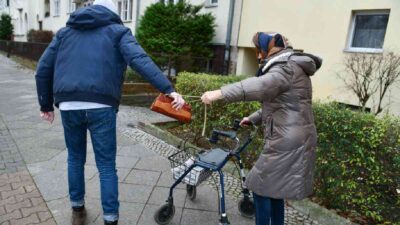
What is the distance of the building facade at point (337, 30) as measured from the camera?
7555 mm

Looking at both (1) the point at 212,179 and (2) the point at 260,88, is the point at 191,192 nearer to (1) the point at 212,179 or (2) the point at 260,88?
(1) the point at 212,179

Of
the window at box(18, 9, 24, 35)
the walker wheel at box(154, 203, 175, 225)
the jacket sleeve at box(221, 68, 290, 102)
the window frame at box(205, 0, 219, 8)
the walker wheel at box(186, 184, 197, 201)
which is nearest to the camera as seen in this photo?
the jacket sleeve at box(221, 68, 290, 102)

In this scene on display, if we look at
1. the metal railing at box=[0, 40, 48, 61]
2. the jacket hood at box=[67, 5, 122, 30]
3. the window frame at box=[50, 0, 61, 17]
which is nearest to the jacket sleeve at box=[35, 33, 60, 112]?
the jacket hood at box=[67, 5, 122, 30]

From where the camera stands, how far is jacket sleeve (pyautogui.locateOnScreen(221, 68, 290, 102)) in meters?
2.20

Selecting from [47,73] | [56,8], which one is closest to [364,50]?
[47,73]

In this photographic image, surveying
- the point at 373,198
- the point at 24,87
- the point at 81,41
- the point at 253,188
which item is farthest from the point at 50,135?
the point at 24,87

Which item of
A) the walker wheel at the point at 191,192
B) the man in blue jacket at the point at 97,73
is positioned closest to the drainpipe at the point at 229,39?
the walker wheel at the point at 191,192

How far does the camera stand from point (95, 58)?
2557 mm

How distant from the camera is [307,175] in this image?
8.20ft

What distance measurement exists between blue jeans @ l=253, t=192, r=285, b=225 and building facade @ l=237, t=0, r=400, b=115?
18.7ft

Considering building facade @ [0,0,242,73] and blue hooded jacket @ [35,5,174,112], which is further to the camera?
building facade @ [0,0,242,73]

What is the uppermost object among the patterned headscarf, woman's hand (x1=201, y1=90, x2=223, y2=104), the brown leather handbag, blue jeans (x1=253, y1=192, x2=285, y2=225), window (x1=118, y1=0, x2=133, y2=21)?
window (x1=118, y1=0, x2=133, y2=21)

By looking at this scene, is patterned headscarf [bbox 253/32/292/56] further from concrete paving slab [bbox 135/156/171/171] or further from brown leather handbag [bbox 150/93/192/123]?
concrete paving slab [bbox 135/156/171/171]

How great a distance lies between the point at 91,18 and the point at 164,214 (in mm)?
1770
